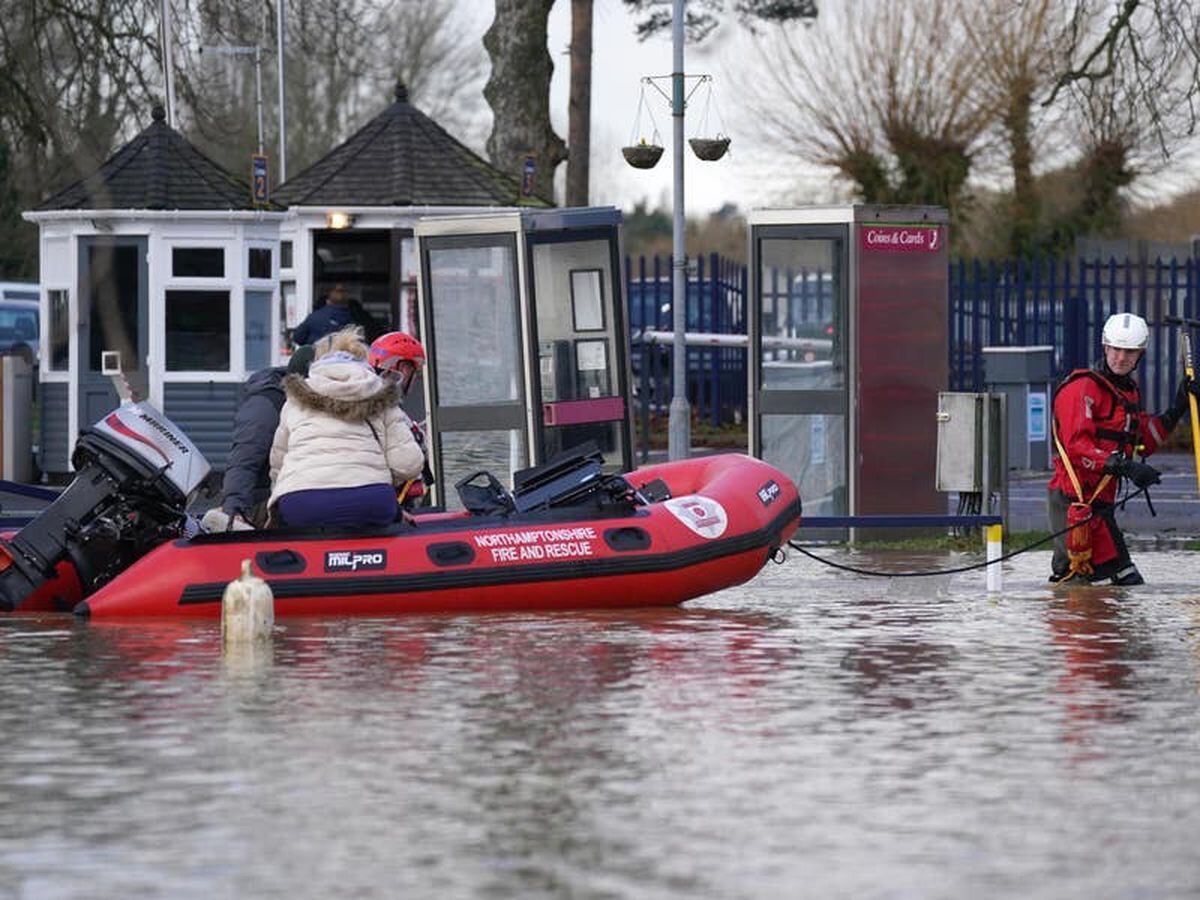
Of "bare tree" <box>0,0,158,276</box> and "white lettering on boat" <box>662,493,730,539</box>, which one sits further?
"bare tree" <box>0,0,158,276</box>

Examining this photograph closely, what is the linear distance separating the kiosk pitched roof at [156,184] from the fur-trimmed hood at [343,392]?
12.2 m

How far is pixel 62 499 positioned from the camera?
48.6 feet

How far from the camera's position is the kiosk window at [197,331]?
2662cm

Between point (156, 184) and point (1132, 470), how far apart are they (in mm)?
13271

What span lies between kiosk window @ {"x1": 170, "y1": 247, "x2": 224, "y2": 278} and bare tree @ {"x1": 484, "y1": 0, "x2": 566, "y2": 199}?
8171 mm

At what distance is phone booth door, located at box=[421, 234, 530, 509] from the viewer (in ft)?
68.8

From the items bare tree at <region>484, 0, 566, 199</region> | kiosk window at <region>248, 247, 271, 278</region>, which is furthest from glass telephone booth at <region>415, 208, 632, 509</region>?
bare tree at <region>484, 0, 566, 199</region>

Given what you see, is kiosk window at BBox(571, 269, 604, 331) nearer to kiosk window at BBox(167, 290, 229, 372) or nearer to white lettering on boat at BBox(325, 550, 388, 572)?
kiosk window at BBox(167, 290, 229, 372)

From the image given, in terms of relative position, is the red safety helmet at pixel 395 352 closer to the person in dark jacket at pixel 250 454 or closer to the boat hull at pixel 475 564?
the person in dark jacket at pixel 250 454

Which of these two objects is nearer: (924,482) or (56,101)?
(924,482)

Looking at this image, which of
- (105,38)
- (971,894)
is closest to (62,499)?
(971,894)

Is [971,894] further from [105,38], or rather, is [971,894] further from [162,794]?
[105,38]

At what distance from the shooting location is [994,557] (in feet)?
53.8

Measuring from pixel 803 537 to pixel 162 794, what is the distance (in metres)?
12.6
